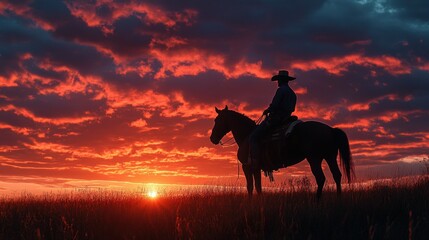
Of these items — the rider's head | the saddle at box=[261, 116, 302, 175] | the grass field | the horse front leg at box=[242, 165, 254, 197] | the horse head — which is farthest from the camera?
the horse head

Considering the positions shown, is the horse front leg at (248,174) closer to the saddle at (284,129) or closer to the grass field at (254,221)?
the saddle at (284,129)

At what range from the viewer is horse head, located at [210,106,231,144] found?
14.5m

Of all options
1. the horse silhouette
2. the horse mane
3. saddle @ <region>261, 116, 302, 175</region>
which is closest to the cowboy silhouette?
saddle @ <region>261, 116, 302, 175</region>

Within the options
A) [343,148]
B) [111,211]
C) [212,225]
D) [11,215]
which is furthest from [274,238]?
[11,215]

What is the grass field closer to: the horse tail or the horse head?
the horse tail

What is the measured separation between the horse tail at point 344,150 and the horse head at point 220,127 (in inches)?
137

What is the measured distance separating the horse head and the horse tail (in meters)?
3.49

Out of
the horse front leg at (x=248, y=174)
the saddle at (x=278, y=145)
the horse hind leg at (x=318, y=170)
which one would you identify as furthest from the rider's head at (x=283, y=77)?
the horse front leg at (x=248, y=174)

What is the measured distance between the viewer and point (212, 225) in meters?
7.62

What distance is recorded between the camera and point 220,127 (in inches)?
575

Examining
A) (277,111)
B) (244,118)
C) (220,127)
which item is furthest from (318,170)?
(220,127)

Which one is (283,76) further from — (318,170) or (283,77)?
(318,170)

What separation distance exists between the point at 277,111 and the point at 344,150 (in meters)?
2.14

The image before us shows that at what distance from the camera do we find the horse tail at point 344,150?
41.6 feet
